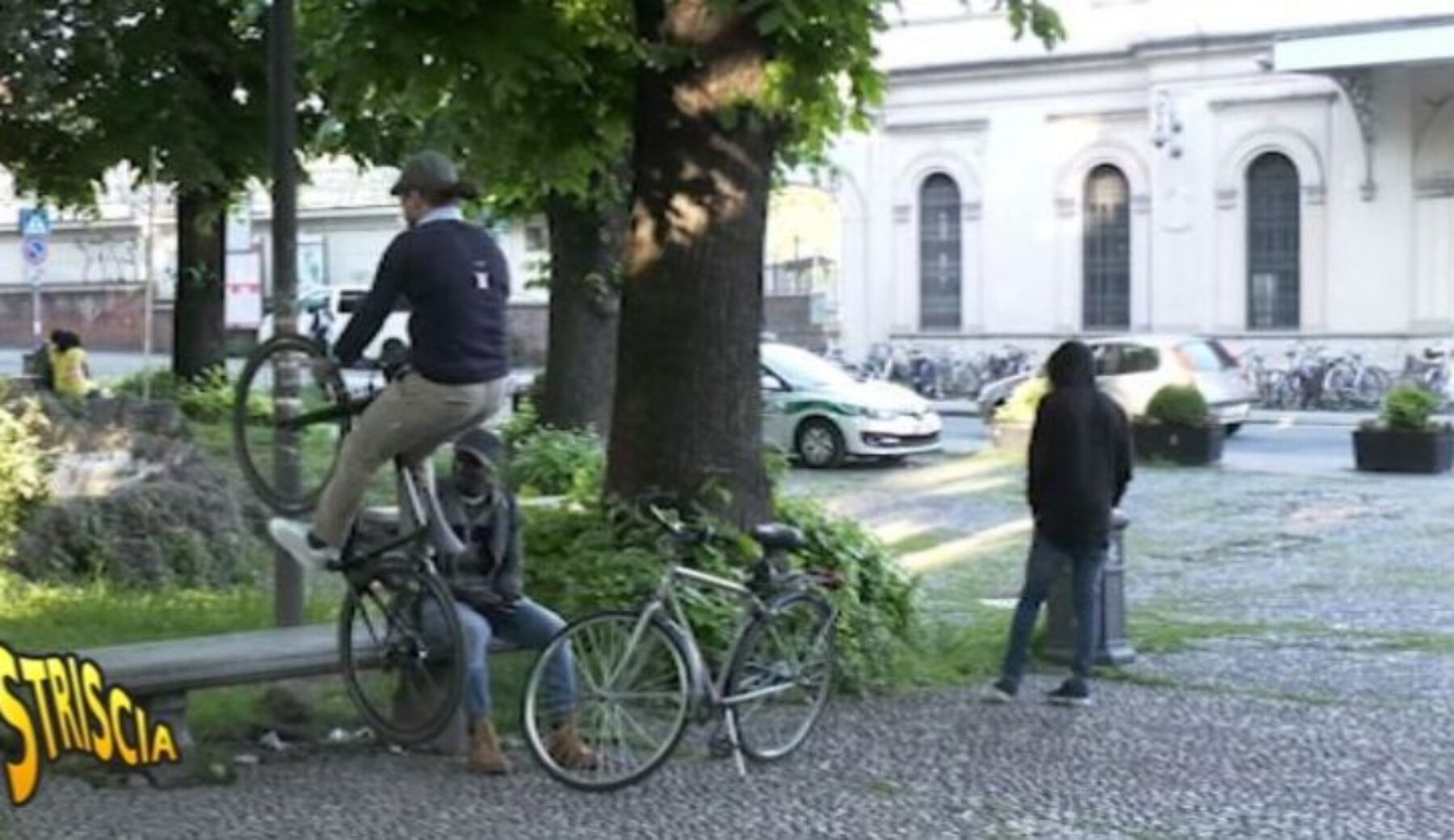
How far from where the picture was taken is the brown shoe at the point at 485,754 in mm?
7391

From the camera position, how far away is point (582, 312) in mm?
17625

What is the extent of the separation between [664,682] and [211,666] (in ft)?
5.38

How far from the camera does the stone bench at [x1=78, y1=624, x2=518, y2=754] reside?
7.12m

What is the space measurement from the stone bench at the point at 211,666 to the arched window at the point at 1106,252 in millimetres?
36207

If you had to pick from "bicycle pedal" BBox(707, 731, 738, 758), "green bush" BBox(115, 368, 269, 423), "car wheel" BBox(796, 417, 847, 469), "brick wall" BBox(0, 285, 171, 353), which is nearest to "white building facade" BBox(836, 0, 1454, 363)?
"car wheel" BBox(796, 417, 847, 469)

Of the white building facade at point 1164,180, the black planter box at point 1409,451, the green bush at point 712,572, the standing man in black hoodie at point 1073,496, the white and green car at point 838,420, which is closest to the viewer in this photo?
the green bush at point 712,572

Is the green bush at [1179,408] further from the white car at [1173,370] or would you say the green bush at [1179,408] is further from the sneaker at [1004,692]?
the sneaker at [1004,692]

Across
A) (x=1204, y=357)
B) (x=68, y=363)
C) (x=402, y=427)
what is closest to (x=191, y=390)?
(x=68, y=363)

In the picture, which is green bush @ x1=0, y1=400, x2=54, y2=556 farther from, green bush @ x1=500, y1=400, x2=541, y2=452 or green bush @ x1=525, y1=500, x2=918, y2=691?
green bush @ x1=500, y1=400, x2=541, y2=452

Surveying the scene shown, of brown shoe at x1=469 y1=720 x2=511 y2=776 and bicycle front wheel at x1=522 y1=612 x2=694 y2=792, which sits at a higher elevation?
bicycle front wheel at x1=522 y1=612 x2=694 y2=792

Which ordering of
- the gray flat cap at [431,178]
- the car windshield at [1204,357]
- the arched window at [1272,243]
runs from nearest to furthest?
1. the gray flat cap at [431,178]
2. the car windshield at [1204,357]
3. the arched window at [1272,243]

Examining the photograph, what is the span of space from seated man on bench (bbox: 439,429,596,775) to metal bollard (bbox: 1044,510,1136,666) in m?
3.47

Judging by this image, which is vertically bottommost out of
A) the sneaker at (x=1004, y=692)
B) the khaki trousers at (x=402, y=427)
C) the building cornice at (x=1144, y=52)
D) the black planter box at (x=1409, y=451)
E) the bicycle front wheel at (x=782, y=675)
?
the sneaker at (x=1004, y=692)

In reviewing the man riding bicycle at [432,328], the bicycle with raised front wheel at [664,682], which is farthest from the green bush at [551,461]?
the man riding bicycle at [432,328]
